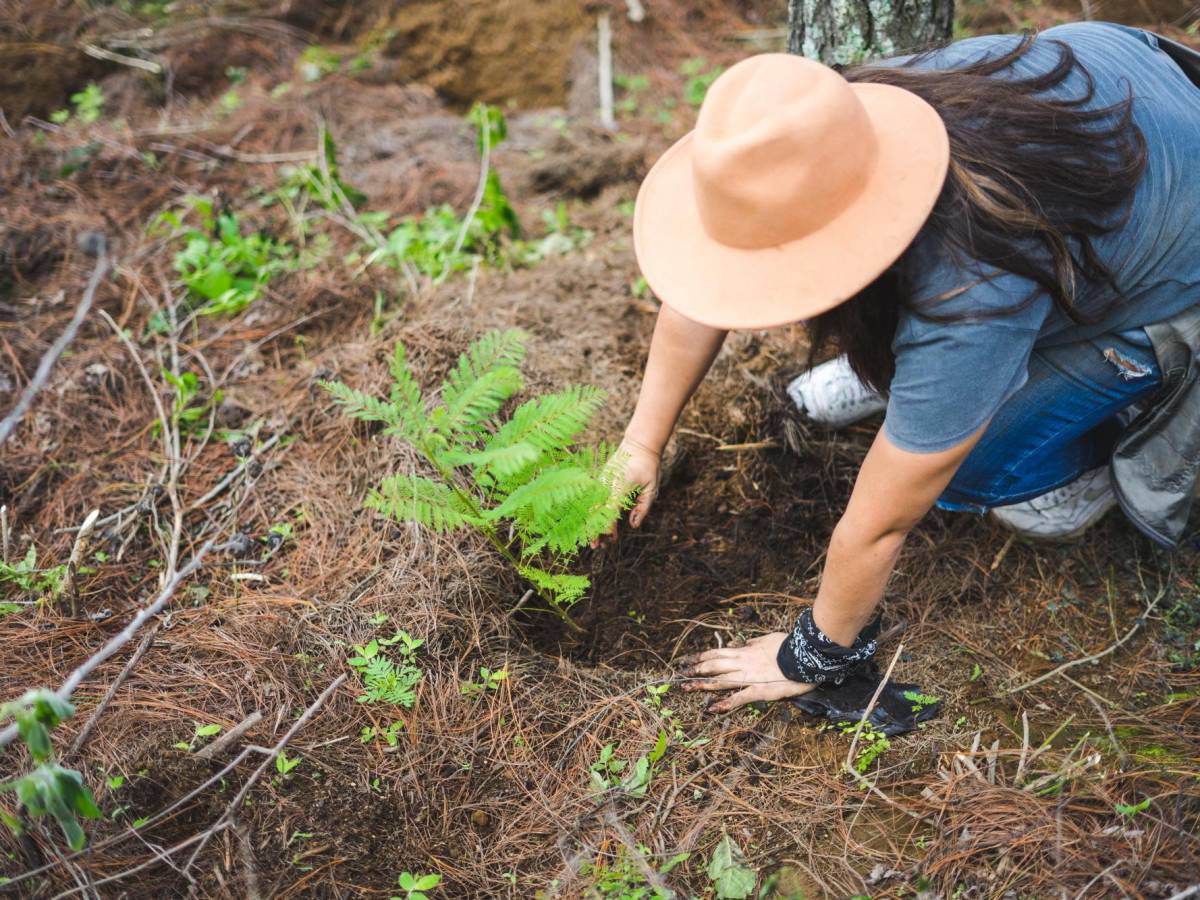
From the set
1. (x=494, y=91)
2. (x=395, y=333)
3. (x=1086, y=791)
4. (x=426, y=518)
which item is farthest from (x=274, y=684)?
(x=494, y=91)

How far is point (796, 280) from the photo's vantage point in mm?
1561

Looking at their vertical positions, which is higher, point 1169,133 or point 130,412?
point 1169,133

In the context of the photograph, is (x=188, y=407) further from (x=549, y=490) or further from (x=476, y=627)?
(x=549, y=490)

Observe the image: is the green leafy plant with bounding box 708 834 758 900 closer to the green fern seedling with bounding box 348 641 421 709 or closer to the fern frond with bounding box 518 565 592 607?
the fern frond with bounding box 518 565 592 607

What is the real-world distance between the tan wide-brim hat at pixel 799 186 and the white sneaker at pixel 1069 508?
1452 millimetres

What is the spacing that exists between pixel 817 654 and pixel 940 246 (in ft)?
3.56

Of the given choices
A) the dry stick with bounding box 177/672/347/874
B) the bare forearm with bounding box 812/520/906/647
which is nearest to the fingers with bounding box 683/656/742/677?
the bare forearm with bounding box 812/520/906/647

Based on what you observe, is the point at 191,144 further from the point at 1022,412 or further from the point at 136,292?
the point at 1022,412

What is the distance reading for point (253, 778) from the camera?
190cm

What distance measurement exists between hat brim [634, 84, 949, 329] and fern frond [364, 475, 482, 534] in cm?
81

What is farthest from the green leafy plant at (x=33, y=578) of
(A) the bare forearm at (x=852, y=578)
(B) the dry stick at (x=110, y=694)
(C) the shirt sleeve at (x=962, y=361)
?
(C) the shirt sleeve at (x=962, y=361)

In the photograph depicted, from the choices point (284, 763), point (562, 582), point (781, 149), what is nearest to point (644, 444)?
point (562, 582)

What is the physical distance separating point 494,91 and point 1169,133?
14.3ft

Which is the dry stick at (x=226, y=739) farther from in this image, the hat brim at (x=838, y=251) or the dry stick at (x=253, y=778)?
the hat brim at (x=838, y=251)
